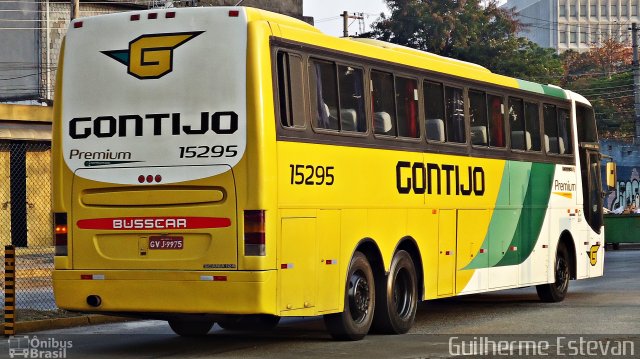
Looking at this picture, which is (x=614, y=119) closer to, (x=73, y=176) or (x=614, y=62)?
(x=614, y=62)

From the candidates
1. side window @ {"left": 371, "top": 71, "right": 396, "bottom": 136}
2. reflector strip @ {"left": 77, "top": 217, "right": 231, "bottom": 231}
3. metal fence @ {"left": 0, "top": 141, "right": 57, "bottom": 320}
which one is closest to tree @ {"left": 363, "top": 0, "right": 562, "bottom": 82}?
metal fence @ {"left": 0, "top": 141, "right": 57, "bottom": 320}

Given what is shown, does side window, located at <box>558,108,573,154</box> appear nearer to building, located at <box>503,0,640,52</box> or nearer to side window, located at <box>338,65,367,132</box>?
side window, located at <box>338,65,367,132</box>

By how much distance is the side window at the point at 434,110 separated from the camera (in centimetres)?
1702

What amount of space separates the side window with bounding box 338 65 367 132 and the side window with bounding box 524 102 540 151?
5434mm

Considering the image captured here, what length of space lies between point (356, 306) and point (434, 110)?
3424mm

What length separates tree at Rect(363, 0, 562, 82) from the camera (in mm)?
75375

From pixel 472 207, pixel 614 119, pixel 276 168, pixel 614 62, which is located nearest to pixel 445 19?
pixel 614 119

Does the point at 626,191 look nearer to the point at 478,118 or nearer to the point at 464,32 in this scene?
the point at 464,32

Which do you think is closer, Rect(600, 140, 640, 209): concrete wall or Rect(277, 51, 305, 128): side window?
Rect(277, 51, 305, 128): side window

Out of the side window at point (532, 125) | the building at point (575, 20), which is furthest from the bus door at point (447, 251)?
the building at point (575, 20)

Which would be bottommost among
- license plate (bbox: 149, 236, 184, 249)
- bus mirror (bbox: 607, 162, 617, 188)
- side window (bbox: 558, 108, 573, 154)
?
license plate (bbox: 149, 236, 184, 249)

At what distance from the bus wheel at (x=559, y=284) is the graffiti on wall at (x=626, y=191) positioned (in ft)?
155

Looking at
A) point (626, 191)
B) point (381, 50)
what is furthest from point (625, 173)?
point (381, 50)

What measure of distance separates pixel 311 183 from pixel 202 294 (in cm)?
174
